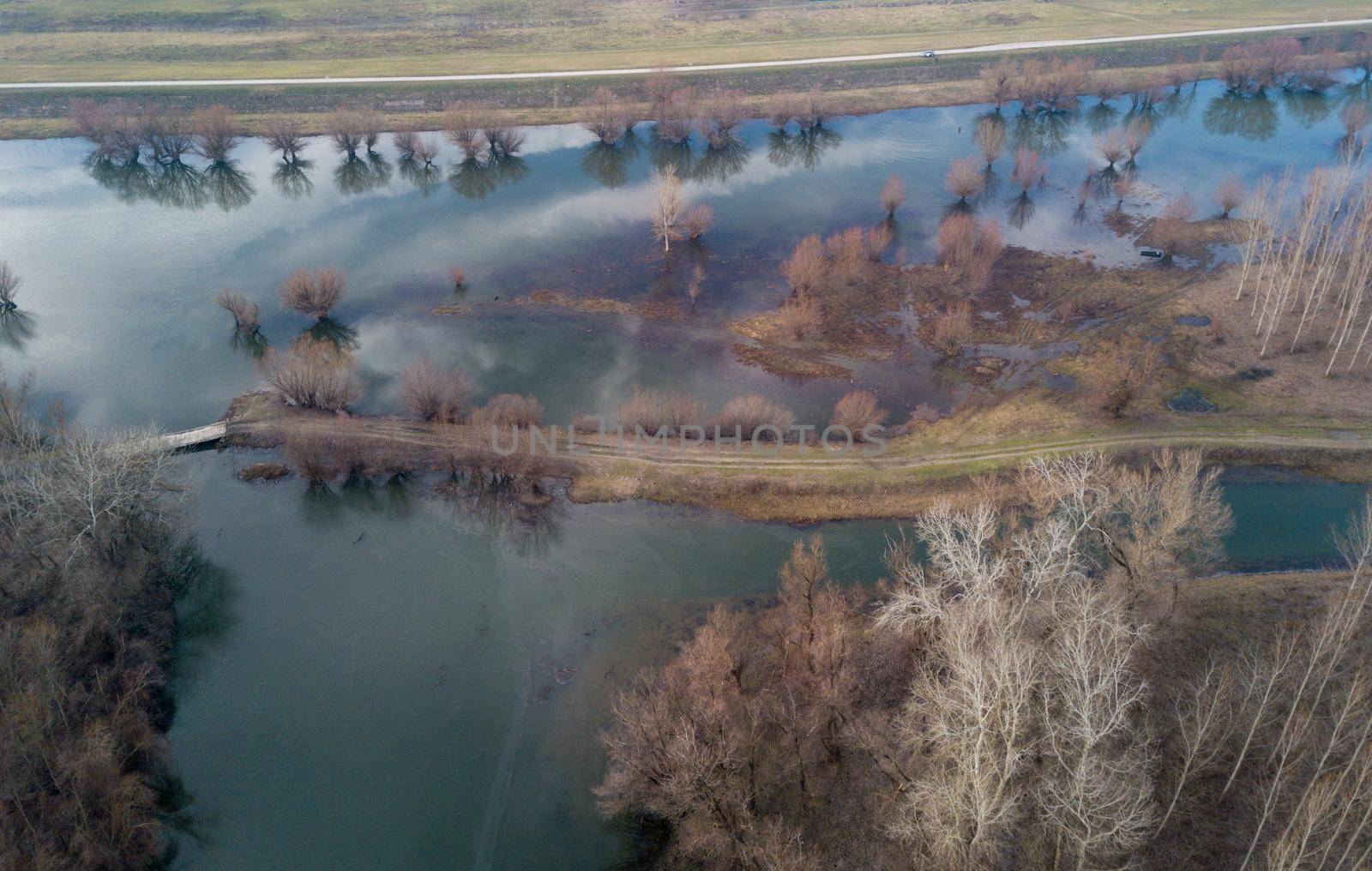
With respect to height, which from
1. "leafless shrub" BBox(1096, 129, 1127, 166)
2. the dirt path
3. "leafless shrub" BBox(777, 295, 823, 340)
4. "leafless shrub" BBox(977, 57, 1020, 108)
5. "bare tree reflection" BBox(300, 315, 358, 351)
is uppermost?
"leafless shrub" BBox(977, 57, 1020, 108)

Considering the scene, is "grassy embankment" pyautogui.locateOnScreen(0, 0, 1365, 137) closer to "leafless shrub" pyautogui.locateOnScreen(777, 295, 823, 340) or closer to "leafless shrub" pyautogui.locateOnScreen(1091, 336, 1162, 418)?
"leafless shrub" pyautogui.locateOnScreen(777, 295, 823, 340)

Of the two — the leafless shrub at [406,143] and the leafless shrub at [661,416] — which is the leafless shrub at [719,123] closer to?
the leafless shrub at [406,143]

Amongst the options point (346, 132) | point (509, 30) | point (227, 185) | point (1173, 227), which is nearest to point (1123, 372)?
point (1173, 227)

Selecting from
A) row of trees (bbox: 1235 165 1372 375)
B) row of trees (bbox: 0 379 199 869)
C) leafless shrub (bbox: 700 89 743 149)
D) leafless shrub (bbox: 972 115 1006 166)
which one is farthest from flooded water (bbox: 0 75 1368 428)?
row of trees (bbox: 0 379 199 869)

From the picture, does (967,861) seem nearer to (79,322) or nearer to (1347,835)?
(1347,835)

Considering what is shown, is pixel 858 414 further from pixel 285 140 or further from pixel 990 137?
pixel 285 140

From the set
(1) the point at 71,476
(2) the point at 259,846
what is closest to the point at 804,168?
(1) the point at 71,476
